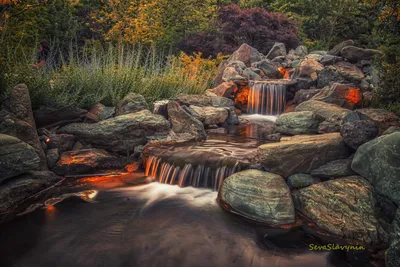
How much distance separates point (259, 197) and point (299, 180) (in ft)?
2.59

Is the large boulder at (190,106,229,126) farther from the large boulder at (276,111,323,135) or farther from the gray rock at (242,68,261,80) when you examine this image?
the gray rock at (242,68,261,80)

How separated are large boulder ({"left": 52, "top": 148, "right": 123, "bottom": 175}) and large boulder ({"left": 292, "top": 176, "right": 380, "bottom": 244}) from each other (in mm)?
3581

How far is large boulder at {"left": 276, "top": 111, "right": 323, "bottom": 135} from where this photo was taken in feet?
21.2

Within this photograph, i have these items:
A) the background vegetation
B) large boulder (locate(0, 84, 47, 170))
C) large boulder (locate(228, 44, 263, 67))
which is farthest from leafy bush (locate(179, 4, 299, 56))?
large boulder (locate(0, 84, 47, 170))

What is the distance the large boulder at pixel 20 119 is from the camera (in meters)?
4.48

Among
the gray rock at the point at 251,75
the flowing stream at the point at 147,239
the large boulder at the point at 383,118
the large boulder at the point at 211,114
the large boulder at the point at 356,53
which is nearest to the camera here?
the flowing stream at the point at 147,239

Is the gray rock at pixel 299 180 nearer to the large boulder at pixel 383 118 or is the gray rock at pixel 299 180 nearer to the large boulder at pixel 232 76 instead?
the large boulder at pixel 383 118

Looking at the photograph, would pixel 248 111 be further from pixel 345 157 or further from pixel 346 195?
pixel 346 195

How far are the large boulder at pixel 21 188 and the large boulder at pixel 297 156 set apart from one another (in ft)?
11.8

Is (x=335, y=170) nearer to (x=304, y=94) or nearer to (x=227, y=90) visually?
(x=304, y=94)

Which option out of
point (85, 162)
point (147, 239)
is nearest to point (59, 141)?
point (85, 162)

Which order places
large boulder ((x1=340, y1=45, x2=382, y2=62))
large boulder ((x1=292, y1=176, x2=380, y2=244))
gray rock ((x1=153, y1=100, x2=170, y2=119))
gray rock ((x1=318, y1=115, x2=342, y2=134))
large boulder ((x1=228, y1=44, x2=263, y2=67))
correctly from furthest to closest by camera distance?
1. large boulder ((x1=228, y1=44, x2=263, y2=67))
2. large boulder ((x1=340, y1=45, x2=382, y2=62))
3. gray rock ((x1=153, y1=100, x2=170, y2=119))
4. gray rock ((x1=318, y1=115, x2=342, y2=134))
5. large boulder ((x1=292, y1=176, x2=380, y2=244))

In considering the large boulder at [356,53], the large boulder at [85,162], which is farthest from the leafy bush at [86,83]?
the large boulder at [356,53]

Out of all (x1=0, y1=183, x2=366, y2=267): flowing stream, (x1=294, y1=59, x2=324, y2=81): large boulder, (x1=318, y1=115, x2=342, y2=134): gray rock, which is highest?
(x1=294, y1=59, x2=324, y2=81): large boulder
